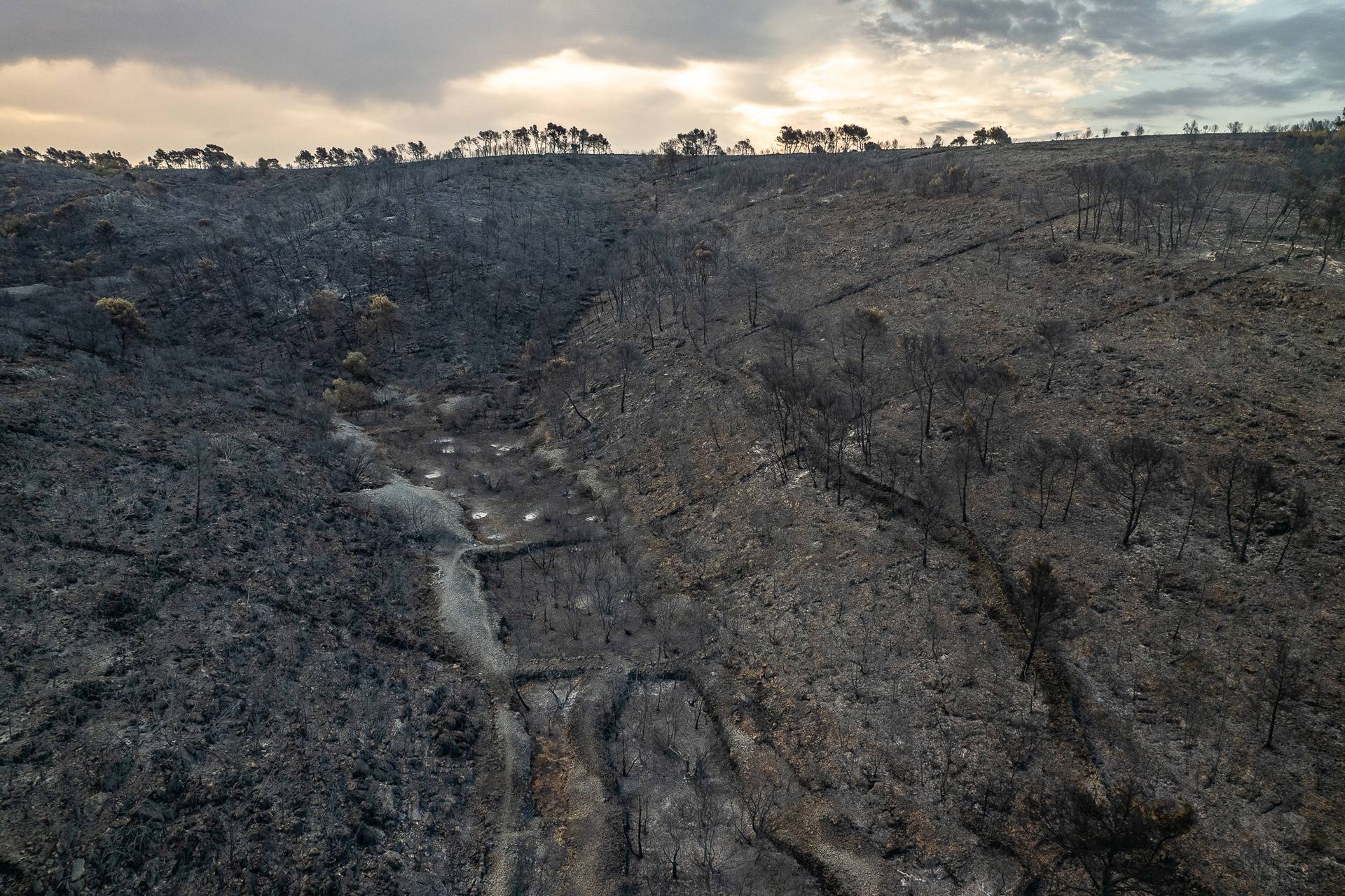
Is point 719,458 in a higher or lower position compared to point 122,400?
lower

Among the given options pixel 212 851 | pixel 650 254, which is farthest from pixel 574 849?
pixel 650 254

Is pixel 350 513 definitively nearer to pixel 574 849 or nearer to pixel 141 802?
pixel 141 802

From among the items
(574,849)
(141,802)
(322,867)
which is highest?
(141,802)

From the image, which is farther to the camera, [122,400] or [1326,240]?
[1326,240]

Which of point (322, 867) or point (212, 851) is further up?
point (212, 851)

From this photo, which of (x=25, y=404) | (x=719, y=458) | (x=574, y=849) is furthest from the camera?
(x=719, y=458)

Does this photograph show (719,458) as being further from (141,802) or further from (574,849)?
(141,802)

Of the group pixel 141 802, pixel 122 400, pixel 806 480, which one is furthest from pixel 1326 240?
pixel 122 400

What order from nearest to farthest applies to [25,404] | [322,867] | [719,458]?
[322,867] → [25,404] → [719,458]

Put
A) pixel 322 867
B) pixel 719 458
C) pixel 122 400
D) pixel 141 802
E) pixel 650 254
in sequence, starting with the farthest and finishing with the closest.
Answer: pixel 650 254 < pixel 719 458 < pixel 122 400 < pixel 322 867 < pixel 141 802
